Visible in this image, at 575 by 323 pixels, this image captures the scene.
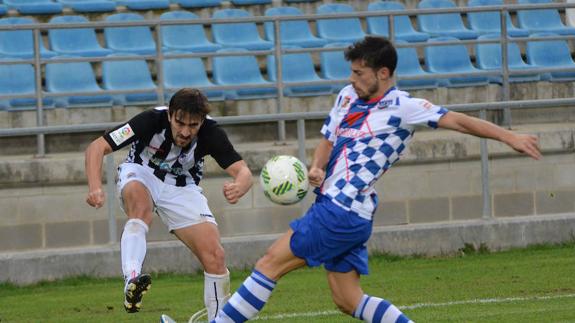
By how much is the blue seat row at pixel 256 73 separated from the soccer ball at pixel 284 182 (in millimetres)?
6132

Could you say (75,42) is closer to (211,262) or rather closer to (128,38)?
(128,38)

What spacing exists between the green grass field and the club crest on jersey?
205cm

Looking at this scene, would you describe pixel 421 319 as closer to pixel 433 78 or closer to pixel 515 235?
pixel 515 235

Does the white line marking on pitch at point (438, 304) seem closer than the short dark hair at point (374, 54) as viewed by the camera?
No

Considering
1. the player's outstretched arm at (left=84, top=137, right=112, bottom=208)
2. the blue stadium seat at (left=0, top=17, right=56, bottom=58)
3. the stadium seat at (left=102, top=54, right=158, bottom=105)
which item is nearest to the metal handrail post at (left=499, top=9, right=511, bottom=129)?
Result: the stadium seat at (left=102, top=54, right=158, bottom=105)

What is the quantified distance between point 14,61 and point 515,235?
5.53m

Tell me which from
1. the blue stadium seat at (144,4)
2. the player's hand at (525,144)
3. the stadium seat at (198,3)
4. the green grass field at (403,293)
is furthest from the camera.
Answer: the stadium seat at (198,3)

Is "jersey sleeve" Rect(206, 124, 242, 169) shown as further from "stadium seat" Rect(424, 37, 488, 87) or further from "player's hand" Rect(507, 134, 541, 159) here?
"stadium seat" Rect(424, 37, 488, 87)

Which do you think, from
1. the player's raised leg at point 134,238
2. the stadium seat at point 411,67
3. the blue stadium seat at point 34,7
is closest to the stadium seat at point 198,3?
the blue stadium seat at point 34,7

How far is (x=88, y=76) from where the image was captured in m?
14.0

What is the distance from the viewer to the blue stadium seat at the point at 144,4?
15672 mm

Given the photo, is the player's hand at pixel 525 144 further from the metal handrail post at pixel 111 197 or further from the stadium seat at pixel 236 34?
the stadium seat at pixel 236 34

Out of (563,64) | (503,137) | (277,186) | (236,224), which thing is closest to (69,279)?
(236,224)

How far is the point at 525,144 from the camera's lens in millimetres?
6441
